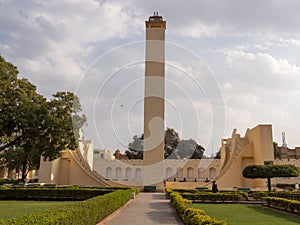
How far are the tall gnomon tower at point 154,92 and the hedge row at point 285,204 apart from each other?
1268cm

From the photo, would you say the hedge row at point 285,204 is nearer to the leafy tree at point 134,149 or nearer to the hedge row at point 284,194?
the hedge row at point 284,194

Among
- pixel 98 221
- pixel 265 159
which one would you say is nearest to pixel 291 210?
pixel 98 221

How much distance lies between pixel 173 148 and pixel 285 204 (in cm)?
3335

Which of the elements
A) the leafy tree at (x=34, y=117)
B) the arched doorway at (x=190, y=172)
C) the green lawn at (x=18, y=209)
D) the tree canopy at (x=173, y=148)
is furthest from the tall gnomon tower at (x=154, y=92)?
the tree canopy at (x=173, y=148)

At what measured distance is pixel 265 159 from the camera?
23703mm

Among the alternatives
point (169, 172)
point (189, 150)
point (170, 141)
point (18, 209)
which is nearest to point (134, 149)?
point (170, 141)

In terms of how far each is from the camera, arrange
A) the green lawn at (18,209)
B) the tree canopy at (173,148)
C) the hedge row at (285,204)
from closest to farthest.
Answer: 1. the green lawn at (18,209)
2. the hedge row at (285,204)
3. the tree canopy at (173,148)

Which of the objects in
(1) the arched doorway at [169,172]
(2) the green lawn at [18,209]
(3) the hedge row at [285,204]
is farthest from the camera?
(1) the arched doorway at [169,172]

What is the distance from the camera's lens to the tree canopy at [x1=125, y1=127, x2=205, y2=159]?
146ft

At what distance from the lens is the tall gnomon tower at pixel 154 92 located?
25.1m

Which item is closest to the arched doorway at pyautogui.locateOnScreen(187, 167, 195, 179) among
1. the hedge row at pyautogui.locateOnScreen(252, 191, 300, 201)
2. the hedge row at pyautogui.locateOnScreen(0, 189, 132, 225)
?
the hedge row at pyautogui.locateOnScreen(252, 191, 300, 201)

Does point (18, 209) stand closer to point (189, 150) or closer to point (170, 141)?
point (170, 141)

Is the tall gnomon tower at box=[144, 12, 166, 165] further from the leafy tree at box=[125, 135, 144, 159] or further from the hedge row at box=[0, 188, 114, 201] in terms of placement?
the leafy tree at box=[125, 135, 144, 159]

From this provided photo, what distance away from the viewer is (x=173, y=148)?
44.7 metres
